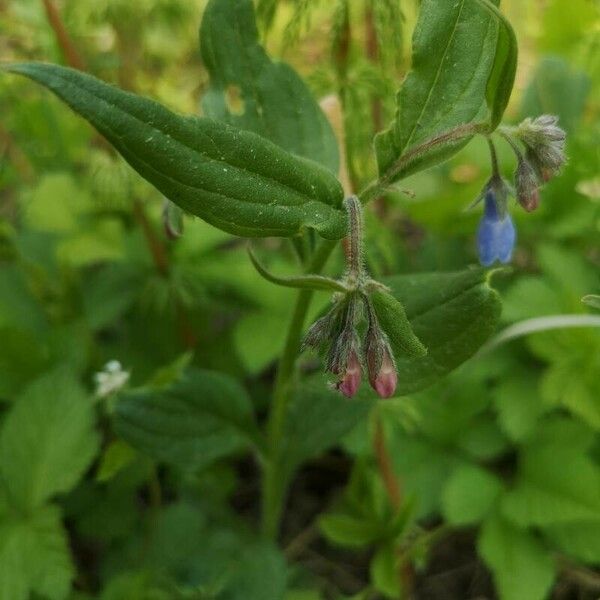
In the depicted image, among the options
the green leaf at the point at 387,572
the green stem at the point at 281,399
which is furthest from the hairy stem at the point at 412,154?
the green leaf at the point at 387,572

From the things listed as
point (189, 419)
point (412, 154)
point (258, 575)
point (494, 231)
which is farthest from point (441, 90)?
point (258, 575)

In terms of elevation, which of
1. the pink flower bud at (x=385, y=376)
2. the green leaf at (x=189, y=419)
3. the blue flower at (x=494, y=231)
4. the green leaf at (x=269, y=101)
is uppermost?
the green leaf at (x=269, y=101)

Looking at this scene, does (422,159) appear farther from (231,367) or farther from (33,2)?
(33,2)

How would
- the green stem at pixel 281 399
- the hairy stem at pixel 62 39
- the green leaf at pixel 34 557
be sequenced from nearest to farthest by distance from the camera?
the green stem at pixel 281 399
the green leaf at pixel 34 557
the hairy stem at pixel 62 39

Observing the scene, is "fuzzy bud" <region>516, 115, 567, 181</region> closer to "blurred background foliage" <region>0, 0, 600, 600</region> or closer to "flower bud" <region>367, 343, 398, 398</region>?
"flower bud" <region>367, 343, 398, 398</region>

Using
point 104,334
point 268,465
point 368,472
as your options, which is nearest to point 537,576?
point 368,472

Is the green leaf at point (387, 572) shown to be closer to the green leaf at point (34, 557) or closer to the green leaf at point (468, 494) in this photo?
the green leaf at point (468, 494)
